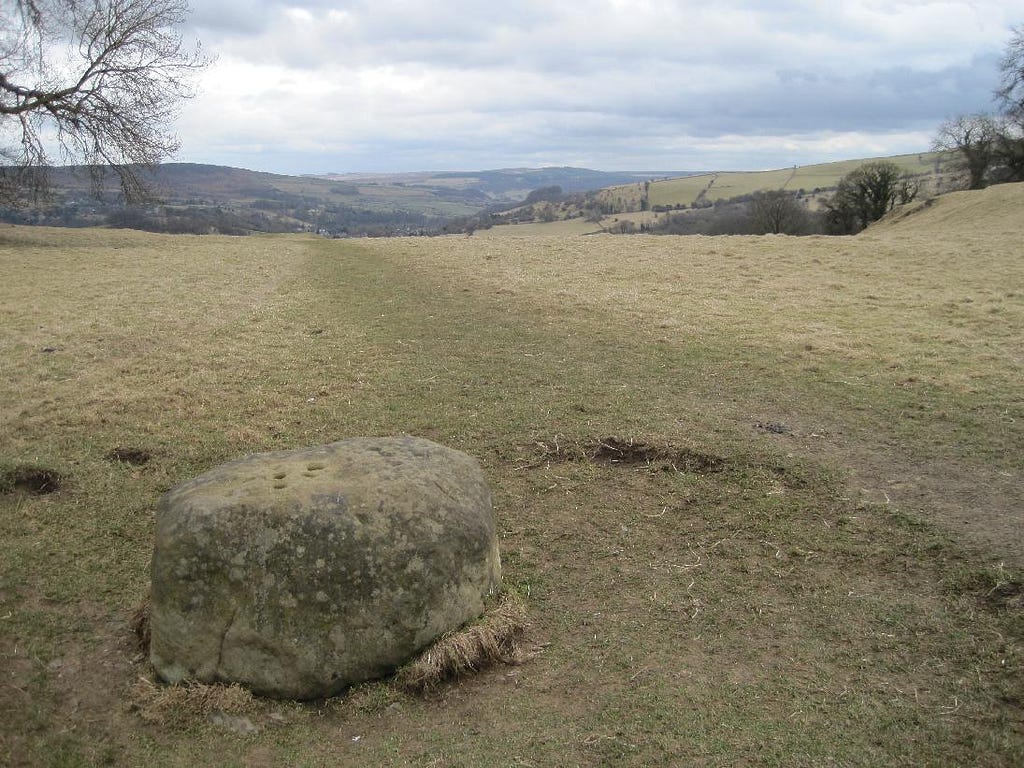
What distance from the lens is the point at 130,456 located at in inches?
364

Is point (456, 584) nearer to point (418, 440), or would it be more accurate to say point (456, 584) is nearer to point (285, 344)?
point (418, 440)

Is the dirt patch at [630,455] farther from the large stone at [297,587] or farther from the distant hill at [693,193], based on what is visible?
the distant hill at [693,193]

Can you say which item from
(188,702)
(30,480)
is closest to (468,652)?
(188,702)

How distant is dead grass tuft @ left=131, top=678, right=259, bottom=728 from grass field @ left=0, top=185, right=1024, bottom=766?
0.08ft

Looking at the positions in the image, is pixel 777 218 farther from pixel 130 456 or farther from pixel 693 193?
pixel 693 193

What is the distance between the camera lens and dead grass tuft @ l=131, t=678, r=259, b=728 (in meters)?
5.06

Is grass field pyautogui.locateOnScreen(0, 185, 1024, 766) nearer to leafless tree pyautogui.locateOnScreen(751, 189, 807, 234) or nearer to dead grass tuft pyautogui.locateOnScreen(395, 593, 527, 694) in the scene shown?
dead grass tuft pyautogui.locateOnScreen(395, 593, 527, 694)

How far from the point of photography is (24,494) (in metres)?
8.27

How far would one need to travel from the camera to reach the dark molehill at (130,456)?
911 cm

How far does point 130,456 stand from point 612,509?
616 centimetres

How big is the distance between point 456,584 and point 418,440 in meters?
1.66

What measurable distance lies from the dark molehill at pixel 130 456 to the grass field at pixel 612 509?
0.03 meters

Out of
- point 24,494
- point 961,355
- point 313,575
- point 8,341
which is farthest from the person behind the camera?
point 8,341

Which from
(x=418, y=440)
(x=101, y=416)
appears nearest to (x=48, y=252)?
(x=101, y=416)
